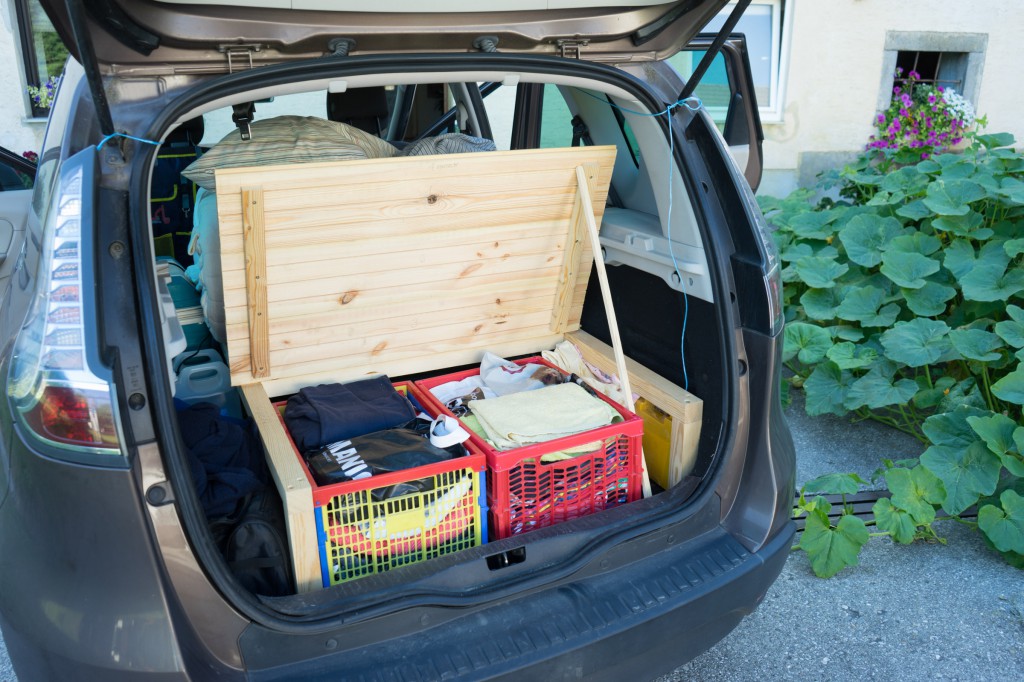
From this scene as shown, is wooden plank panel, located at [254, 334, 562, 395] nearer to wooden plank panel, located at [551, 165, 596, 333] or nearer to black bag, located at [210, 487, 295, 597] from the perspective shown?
wooden plank panel, located at [551, 165, 596, 333]

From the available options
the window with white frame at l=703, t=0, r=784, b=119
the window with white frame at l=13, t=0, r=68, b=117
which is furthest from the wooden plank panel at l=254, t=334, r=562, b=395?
the window with white frame at l=703, t=0, r=784, b=119

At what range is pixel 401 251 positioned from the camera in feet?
7.06

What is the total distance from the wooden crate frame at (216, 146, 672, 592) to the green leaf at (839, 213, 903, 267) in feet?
5.51

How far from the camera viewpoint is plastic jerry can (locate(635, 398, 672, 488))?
2.24m

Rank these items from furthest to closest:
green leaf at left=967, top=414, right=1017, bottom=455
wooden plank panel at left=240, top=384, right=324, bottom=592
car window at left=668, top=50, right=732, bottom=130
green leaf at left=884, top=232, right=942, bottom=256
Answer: car window at left=668, top=50, right=732, bottom=130 < green leaf at left=884, top=232, right=942, bottom=256 < green leaf at left=967, top=414, right=1017, bottom=455 < wooden plank panel at left=240, top=384, right=324, bottom=592

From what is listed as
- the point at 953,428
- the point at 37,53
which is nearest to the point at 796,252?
the point at 953,428

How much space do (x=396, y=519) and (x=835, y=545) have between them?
4.76ft

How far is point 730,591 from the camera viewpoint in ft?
5.78

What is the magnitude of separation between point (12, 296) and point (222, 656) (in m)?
0.85

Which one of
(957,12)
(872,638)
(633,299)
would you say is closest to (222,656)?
(633,299)

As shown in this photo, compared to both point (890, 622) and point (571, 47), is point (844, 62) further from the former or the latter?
point (571, 47)

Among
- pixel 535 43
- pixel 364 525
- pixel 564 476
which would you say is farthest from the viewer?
pixel 564 476

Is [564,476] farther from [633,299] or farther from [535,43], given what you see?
[535,43]

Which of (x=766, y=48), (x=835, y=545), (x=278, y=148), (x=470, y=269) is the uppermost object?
(x=766, y=48)
